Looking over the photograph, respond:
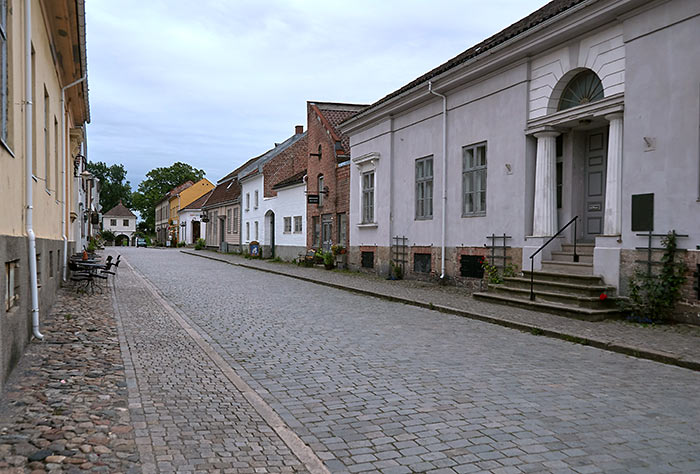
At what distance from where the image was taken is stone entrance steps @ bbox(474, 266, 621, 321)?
34.5ft

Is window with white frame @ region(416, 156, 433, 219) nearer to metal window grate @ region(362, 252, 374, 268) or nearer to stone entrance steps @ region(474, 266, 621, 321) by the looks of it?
metal window grate @ region(362, 252, 374, 268)

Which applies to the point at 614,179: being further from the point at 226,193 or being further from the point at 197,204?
the point at 197,204

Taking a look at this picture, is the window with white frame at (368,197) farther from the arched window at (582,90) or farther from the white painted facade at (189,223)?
the white painted facade at (189,223)

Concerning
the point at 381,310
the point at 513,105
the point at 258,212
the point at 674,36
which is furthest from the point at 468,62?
the point at 258,212

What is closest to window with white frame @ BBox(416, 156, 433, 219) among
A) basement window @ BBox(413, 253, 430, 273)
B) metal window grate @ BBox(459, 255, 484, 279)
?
basement window @ BBox(413, 253, 430, 273)

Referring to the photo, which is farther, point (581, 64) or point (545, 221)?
point (545, 221)

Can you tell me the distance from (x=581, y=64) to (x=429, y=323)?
6286mm

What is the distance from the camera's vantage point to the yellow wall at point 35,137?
21.0 feet

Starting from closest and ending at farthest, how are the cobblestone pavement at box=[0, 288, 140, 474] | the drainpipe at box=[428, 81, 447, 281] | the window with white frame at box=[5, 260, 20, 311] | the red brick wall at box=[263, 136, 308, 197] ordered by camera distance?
the cobblestone pavement at box=[0, 288, 140, 474], the window with white frame at box=[5, 260, 20, 311], the drainpipe at box=[428, 81, 447, 281], the red brick wall at box=[263, 136, 308, 197]

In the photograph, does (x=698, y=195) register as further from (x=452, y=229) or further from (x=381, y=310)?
(x=452, y=229)

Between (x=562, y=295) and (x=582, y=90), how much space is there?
4.45 meters

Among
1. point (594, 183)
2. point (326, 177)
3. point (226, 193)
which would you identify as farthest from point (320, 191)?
point (226, 193)

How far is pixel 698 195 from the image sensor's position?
9.45 metres

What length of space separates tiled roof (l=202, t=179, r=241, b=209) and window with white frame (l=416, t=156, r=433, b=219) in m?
28.7
